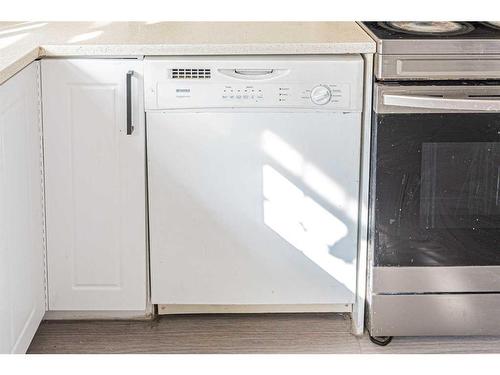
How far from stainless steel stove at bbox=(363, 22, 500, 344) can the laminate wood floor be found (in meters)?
0.06

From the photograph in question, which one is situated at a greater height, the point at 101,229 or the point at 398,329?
the point at 101,229

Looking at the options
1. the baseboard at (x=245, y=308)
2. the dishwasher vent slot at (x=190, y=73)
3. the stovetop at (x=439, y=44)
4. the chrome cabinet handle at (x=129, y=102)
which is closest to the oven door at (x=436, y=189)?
the stovetop at (x=439, y=44)

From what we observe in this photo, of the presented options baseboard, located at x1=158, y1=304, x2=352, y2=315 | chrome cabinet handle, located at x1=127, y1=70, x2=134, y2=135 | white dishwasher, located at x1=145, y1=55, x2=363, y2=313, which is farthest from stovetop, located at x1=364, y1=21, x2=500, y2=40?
baseboard, located at x1=158, y1=304, x2=352, y2=315

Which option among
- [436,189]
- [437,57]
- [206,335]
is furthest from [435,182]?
[206,335]

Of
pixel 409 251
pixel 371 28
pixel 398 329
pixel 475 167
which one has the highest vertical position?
pixel 371 28

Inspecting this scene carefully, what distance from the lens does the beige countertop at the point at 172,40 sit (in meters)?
2.78

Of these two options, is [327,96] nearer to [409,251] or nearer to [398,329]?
[409,251]

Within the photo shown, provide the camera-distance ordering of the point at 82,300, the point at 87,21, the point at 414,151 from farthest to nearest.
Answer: the point at 87,21, the point at 82,300, the point at 414,151

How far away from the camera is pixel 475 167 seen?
2811 mm

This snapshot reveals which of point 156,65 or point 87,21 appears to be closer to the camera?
point 156,65

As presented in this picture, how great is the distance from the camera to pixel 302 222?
116 inches

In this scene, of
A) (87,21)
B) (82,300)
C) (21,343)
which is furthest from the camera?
(87,21)

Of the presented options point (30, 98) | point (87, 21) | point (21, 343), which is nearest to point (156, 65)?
point (30, 98)

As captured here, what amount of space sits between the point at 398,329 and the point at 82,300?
1.04m
